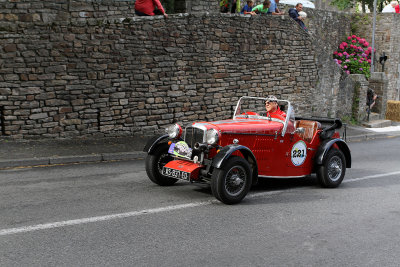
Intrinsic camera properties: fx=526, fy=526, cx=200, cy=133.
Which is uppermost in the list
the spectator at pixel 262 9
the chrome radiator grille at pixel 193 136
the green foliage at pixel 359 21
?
the green foliage at pixel 359 21

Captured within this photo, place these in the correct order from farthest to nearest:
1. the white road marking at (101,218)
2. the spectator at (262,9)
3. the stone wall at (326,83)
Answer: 1. the stone wall at (326,83)
2. the spectator at (262,9)
3. the white road marking at (101,218)

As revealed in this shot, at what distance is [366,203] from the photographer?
26.6 feet

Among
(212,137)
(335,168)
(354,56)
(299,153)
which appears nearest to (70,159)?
(212,137)

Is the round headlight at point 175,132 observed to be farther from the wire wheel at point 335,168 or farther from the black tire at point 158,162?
the wire wheel at point 335,168

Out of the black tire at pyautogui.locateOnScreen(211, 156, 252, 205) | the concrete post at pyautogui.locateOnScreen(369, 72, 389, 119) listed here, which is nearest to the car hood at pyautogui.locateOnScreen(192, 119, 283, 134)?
the black tire at pyautogui.locateOnScreen(211, 156, 252, 205)

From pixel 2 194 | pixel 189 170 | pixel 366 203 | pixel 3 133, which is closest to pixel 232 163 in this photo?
pixel 189 170

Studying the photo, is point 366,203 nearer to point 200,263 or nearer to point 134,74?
point 200,263

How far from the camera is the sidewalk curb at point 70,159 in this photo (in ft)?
34.5

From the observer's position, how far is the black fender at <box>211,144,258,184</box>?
7352mm

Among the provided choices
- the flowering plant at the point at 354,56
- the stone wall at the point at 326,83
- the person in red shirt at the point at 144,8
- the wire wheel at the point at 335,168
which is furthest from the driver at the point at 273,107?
the flowering plant at the point at 354,56

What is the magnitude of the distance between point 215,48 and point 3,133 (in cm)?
673

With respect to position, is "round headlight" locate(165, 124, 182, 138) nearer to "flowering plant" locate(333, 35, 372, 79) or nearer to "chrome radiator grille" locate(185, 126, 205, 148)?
"chrome radiator grille" locate(185, 126, 205, 148)

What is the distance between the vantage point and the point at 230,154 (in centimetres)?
745

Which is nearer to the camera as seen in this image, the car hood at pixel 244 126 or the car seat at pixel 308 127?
the car hood at pixel 244 126
